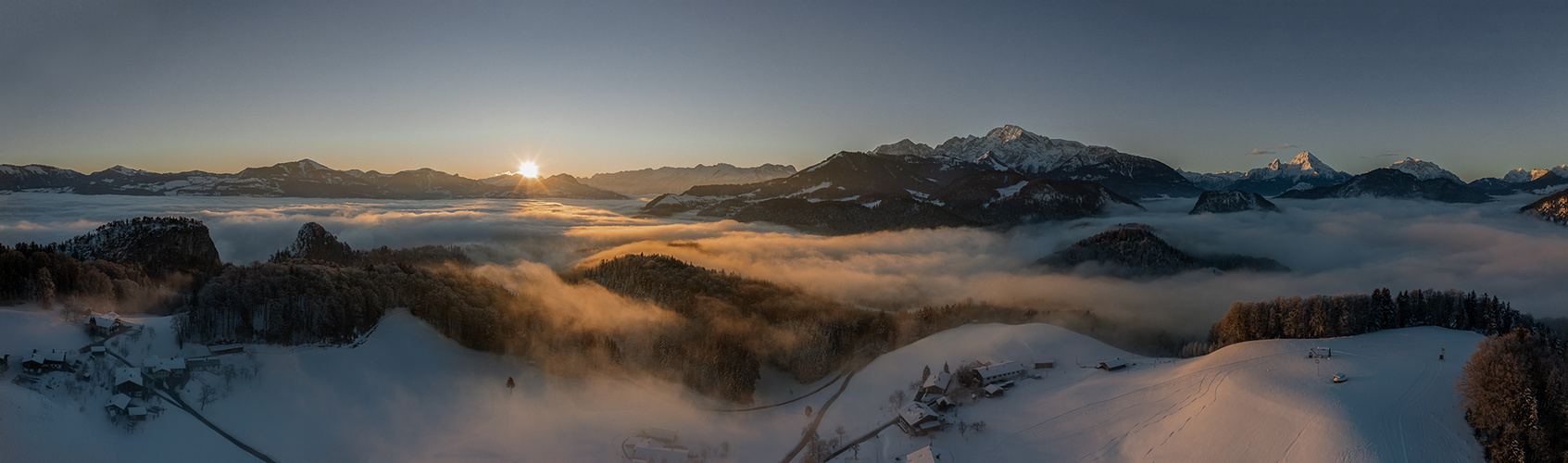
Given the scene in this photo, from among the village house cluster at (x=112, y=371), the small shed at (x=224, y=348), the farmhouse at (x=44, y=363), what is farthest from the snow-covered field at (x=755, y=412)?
the small shed at (x=224, y=348)

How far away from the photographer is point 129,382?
5206 centimetres

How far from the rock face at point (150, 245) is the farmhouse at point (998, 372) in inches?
5559

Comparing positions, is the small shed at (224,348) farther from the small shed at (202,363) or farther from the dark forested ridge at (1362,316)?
the dark forested ridge at (1362,316)

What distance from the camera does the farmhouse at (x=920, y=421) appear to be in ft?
201

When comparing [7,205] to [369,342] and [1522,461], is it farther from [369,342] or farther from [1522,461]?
[1522,461]

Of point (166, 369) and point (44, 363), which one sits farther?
point (166, 369)

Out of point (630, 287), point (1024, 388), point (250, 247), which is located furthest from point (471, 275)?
point (1024, 388)

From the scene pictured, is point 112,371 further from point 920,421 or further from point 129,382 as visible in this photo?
point 920,421

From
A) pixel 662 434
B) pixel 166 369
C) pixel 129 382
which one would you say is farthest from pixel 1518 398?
pixel 166 369

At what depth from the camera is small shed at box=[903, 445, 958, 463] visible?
2044 inches

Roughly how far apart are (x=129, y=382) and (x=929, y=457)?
74.8 metres

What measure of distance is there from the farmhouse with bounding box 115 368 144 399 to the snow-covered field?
10.1 ft

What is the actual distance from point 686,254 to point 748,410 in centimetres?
9578

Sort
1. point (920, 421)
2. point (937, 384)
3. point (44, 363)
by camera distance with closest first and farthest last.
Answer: point (44, 363) < point (920, 421) < point (937, 384)
